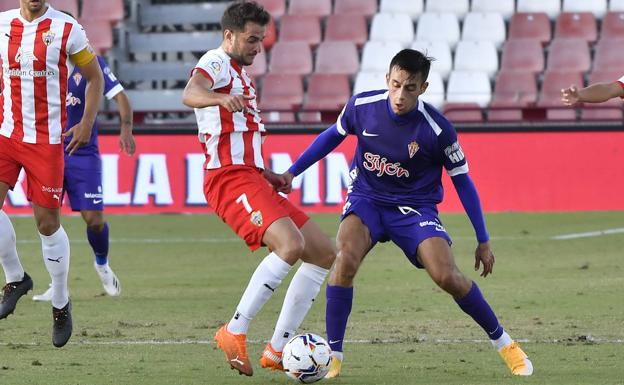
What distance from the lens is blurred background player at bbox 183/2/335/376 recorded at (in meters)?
6.36

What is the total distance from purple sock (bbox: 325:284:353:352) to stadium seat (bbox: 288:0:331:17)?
A: 1539cm

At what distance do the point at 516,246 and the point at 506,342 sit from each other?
7.27 m

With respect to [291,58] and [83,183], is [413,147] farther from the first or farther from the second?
[291,58]

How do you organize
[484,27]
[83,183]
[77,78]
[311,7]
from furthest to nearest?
[311,7], [484,27], [83,183], [77,78]

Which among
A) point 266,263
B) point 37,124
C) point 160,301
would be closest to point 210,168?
point 266,263

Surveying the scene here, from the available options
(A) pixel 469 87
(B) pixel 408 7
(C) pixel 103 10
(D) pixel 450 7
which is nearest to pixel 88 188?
(A) pixel 469 87

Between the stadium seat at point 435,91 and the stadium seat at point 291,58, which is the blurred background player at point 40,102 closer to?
the stadium seat at point 435,91

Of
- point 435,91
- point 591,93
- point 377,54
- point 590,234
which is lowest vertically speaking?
point 590,234

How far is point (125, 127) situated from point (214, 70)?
281 cm

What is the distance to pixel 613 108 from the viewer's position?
57.7 ft

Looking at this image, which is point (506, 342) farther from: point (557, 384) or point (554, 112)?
point (554, 112)

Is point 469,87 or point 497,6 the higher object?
point 497,6

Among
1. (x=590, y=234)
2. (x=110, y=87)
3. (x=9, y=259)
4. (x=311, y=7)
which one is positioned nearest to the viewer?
(x=9, y=259)

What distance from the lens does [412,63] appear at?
256 inches
